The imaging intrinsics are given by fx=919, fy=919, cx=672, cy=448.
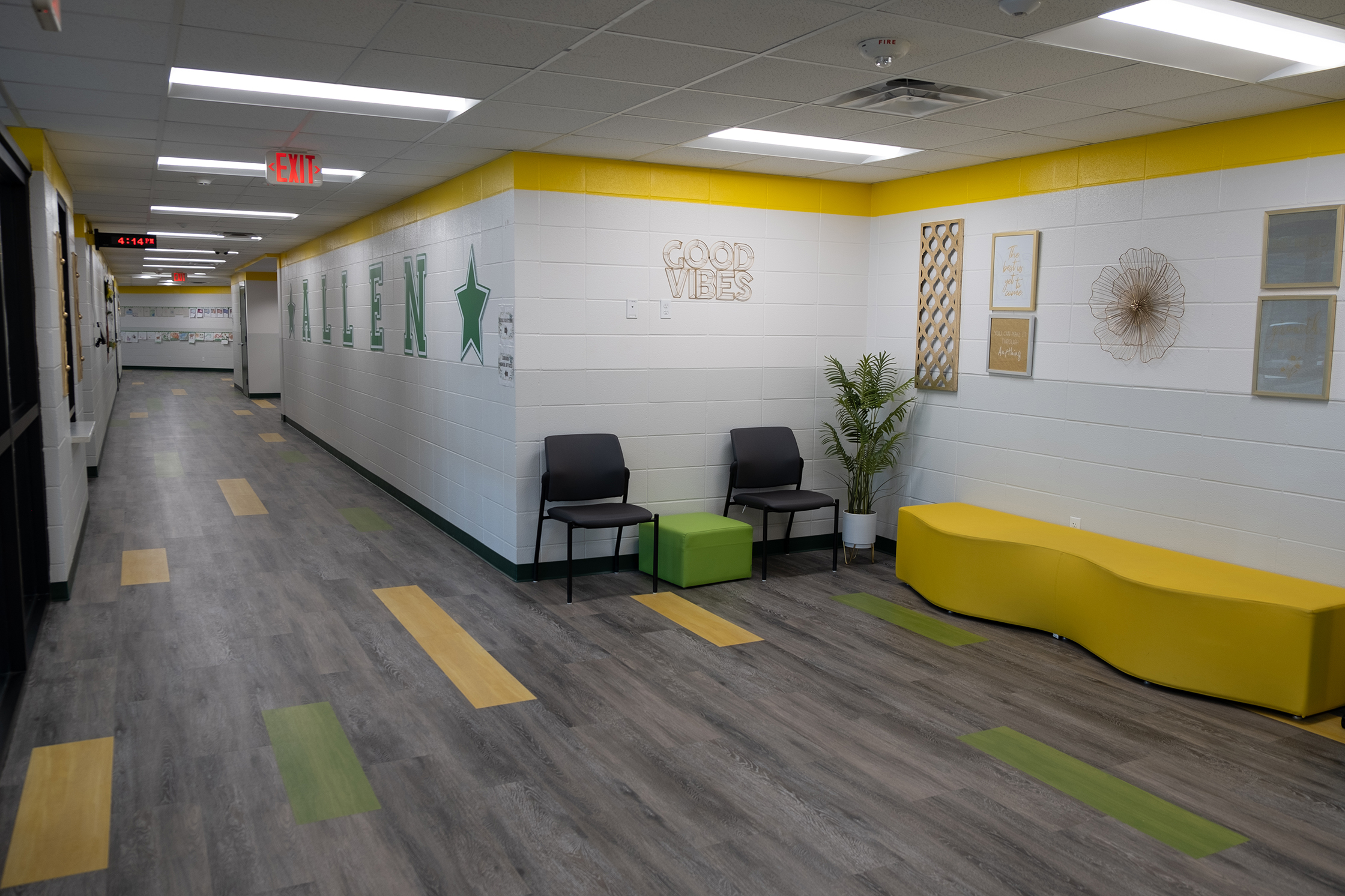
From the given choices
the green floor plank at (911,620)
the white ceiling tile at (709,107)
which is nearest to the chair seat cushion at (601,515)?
the green floor plank at (911,620)

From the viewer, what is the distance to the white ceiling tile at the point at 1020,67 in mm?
3715

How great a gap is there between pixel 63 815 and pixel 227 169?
494 cm

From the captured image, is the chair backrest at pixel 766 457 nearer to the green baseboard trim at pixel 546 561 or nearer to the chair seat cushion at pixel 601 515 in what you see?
the green baseboard trim at pixel 546 561

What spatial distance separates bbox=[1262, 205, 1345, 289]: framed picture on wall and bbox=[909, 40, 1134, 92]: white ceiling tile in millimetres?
1453

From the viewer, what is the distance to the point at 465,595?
600 cm

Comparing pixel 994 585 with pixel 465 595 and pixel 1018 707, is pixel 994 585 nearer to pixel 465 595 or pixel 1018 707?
pixel 1018 707

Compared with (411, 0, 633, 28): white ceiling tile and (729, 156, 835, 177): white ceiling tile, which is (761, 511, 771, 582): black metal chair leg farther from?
(411, 0, 633, 28): white ceiling tile

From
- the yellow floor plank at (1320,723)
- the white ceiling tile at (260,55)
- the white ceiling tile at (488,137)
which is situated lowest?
the yellow floor plank at (1320,723)

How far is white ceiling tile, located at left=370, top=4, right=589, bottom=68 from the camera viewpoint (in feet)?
11.1

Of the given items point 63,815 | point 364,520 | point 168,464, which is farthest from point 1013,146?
point 168,464

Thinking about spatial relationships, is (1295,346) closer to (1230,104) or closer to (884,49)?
(1230,104)

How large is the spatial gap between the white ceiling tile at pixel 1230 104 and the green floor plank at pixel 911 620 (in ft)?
9.75

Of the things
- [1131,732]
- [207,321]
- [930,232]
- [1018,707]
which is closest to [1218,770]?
[1131,732]

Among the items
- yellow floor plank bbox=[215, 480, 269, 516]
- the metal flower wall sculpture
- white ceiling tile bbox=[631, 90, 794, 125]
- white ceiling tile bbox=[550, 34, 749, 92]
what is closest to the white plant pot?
the metal flower wall sculpture
